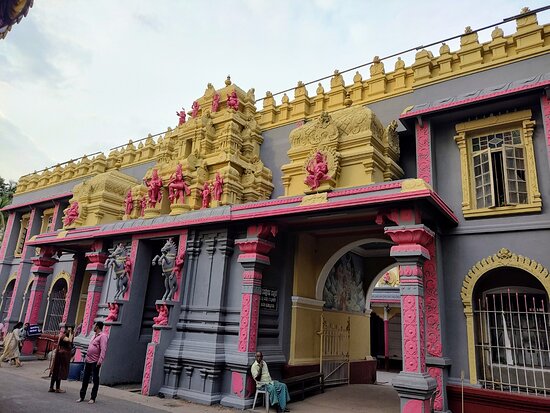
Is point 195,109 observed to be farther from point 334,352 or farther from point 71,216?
point 334,352

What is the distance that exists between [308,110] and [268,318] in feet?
19.9

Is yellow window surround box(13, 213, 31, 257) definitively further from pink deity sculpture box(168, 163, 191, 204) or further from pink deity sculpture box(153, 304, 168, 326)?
pink deity sculpture box(153, 304, 168, 326)

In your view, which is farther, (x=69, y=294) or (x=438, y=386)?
(x=69, y=294)

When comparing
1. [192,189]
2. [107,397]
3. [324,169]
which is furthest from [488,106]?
[107,397]

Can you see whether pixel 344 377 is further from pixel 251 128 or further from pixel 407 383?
pixel 251 128

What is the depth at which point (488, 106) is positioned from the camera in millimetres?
8141

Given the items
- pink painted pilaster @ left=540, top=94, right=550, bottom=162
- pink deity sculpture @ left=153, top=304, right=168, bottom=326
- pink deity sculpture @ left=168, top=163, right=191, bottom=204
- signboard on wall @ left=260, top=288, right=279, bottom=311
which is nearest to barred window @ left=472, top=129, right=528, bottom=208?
pink painted pilaster @ left=540, top=94, right=550, bottom=162

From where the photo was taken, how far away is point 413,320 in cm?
666

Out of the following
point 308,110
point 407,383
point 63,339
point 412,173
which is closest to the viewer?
point 407,383

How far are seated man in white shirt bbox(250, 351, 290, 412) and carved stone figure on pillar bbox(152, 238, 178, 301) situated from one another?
9.47 ft

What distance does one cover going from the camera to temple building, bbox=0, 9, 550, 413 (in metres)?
7.25

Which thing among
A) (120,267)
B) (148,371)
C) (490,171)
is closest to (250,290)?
(148,371)

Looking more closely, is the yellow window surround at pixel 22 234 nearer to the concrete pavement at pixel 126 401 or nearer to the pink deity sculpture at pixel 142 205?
the pink deity sculpture at pixel 142 205

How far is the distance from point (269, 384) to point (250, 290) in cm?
186
